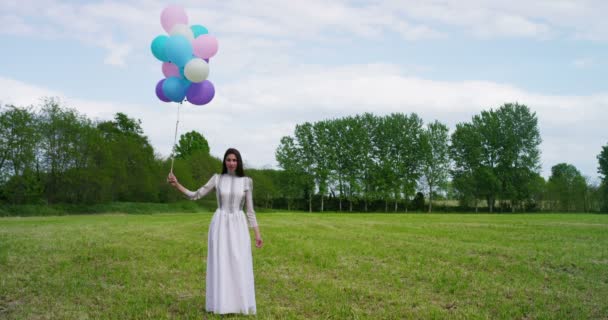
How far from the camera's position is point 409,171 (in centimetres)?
7194

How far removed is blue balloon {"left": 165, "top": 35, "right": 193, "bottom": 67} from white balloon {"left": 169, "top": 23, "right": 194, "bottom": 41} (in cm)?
14

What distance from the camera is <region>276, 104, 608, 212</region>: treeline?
226ft

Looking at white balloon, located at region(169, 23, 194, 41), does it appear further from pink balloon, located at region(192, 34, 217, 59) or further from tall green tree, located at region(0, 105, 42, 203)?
→ tall green tree, located at region(0, 105, 42, 203)

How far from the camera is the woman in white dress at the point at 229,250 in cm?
723

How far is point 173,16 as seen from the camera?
28.7 ft

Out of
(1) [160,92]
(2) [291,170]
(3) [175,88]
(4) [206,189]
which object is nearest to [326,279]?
(4) [206,189]

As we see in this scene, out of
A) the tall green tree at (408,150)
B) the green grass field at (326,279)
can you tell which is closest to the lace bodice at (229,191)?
the green grass field at (326,279)

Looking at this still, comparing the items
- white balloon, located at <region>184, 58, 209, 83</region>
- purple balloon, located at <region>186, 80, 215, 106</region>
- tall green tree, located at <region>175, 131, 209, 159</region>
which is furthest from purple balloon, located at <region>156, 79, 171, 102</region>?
tall green tree, located at <region>175, 131, 209, 159</region>

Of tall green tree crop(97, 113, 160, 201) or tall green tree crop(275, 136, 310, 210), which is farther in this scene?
tall green tree crop(275, 136, 310, 210)

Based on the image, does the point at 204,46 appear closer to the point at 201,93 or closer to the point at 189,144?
the point at 201,93

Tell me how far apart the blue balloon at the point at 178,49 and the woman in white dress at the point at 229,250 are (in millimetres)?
2208

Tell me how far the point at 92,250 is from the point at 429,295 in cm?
1031

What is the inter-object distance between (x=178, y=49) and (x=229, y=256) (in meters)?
3.81

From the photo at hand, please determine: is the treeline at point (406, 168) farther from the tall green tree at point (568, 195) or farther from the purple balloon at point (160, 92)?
the purple balloon at point (160, 92)
